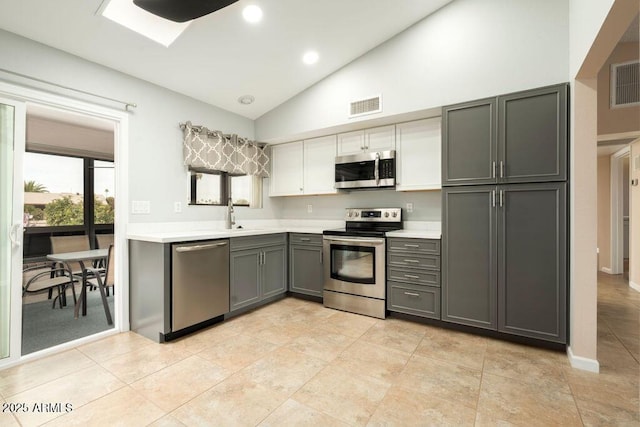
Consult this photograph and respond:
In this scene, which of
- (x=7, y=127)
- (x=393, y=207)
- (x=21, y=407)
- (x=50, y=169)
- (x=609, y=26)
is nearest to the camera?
(x=609, y=26)

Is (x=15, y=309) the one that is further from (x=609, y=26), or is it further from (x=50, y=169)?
(x=609, y=26)

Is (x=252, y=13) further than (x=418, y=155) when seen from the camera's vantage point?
No

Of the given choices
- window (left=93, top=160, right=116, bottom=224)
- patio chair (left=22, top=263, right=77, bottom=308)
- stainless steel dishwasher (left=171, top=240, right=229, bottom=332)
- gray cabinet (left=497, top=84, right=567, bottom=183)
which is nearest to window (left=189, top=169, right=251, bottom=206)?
stainless steel dishwasher (left=171, top=240, right=229, bottom=332)

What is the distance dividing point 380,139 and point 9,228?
347 cm

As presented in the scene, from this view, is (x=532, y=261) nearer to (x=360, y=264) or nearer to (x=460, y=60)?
(x=360, y=264)

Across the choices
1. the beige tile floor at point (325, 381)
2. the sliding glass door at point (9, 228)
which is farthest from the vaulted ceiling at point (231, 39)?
the beige tile floor at point (325, 381)

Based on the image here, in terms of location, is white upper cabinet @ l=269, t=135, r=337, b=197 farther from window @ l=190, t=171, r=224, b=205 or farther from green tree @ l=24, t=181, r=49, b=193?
green tree @ l=24, t=181, r=49, b=193

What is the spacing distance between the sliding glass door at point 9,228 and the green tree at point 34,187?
3163mm

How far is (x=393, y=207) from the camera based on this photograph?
3.69 m

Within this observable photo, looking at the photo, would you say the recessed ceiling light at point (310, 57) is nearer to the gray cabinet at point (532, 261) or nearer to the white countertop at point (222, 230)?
the white countertop at point (222, 230)

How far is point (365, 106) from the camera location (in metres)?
3.34

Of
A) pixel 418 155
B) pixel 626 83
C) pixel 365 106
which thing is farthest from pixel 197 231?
pixel 626 83

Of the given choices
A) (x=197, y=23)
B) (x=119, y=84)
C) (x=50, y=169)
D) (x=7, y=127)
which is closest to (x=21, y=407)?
(x=7, y=127)

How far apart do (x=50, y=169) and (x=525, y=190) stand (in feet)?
21.2
